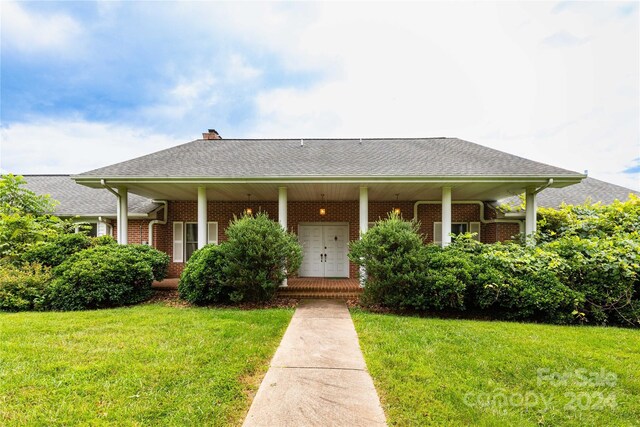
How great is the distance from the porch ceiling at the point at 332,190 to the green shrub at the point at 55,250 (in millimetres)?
1789

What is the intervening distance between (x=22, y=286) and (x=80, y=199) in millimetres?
6640

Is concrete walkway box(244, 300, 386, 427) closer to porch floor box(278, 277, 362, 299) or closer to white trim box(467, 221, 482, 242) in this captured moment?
porch floor box(278, 277, 362, 299)

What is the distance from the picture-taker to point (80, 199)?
11570 millimetres

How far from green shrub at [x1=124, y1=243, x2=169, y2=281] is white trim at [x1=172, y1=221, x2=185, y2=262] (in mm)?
2921

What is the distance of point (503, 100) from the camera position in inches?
542

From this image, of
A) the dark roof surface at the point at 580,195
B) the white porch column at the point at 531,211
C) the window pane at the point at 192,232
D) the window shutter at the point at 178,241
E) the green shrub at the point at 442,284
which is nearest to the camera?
the green shrub at the point at 442,284

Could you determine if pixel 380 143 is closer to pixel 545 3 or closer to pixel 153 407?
pixel 545 3

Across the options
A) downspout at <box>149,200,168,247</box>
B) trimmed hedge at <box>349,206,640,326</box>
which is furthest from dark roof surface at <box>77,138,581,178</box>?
downspout at <box>149,200,168,247</box>

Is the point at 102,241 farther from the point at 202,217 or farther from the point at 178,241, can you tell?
the point at 178,241

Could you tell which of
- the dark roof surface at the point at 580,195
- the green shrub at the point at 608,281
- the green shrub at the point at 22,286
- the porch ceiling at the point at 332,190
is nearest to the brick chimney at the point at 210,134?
the porch ceiling at the point at 332,190

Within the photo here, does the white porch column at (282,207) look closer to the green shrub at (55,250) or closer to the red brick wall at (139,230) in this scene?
the green shrub at (55,250)

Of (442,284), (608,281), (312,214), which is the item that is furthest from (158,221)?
(608,281)

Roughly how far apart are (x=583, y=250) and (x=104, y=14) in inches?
574

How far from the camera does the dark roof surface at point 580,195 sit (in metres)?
10.4
